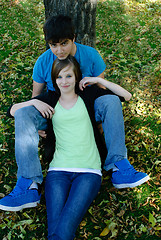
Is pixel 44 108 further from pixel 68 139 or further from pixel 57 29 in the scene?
pixel 57 29

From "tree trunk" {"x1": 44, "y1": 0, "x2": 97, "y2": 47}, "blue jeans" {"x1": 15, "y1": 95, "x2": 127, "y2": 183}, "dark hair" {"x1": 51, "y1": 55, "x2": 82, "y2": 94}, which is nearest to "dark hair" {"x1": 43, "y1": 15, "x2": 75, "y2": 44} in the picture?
"dark hair" {"x1": 51, "y1": 55, "x2": 82, "y2": 94}

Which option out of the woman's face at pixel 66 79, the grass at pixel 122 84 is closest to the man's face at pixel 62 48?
the woman's face at pixel 66 79

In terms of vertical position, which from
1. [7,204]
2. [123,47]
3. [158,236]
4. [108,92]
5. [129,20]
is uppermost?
[129,20]

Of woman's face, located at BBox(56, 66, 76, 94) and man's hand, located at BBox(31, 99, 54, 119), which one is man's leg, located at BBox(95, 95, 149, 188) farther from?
man's hand, located at BBox(31, 99, 54, 119)

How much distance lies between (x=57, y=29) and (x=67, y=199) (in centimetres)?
180

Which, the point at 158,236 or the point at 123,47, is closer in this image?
the point at 158,236

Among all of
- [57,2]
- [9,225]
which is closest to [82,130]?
[9,225]

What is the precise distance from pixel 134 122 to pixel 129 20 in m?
3.90

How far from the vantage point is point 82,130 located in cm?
255

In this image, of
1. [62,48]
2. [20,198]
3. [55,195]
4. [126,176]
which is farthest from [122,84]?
[20,198]

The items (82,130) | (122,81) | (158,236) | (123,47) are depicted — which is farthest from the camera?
(123,47)

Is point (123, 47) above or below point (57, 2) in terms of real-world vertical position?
below

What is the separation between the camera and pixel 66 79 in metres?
2.52

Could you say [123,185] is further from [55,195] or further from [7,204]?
[7,204]
